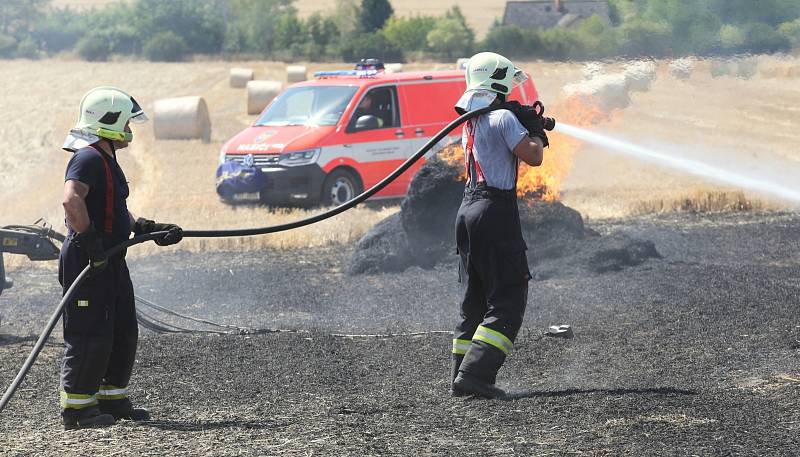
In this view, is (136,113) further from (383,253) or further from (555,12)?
(555,12)

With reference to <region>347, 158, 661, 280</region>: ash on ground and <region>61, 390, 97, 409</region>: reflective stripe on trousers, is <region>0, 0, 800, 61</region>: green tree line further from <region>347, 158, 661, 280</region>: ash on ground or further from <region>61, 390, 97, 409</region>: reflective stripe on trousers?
<region>61, 390, 97, 409</region>: reflective stripe on trousers

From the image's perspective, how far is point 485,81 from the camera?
645cm

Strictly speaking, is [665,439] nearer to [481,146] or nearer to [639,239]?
[481,146]

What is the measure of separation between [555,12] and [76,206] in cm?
1554

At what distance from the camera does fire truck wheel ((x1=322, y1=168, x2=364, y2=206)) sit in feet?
53.2

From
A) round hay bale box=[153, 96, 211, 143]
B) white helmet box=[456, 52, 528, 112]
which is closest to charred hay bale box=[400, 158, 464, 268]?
white helmet box=[456, 52, 528, 112]

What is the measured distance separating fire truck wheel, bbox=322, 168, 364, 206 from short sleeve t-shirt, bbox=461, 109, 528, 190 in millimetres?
9832

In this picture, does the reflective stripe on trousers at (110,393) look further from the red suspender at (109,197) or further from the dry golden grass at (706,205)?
the dry golden grass at (706,205)

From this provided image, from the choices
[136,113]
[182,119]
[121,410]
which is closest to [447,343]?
[121,410]

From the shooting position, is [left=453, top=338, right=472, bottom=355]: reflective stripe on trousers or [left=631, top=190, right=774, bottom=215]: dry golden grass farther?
[left=631, top=190, right=774, bottom=215]: dry golden grass

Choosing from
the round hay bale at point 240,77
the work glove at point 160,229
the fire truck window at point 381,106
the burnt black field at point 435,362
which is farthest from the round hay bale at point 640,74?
the round hay bale at point 240,77

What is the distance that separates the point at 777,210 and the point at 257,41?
4361 centimetres

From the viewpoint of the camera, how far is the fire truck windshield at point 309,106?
54.7ft

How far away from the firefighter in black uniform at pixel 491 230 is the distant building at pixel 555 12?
844 cm
